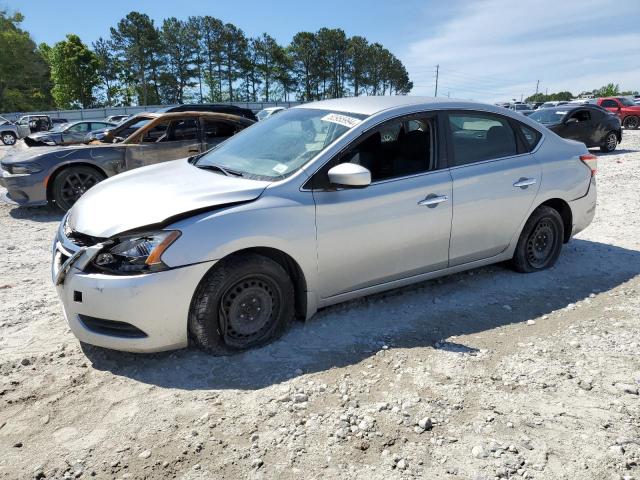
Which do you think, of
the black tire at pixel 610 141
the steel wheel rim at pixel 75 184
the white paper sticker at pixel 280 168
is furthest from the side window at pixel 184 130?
the black tire at pixel 610 141

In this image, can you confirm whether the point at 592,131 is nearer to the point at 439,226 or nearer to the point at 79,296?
the point at 439,226

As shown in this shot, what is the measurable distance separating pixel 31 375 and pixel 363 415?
209cm

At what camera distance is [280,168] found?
140 inches

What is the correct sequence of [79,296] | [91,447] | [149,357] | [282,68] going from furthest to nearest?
[282,68], [149,357], [79,296], [91,447]

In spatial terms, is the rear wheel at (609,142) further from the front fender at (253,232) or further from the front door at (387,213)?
the front fender at (253,232)

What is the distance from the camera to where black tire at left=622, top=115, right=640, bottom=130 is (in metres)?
25.2

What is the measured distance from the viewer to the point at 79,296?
9.79ft

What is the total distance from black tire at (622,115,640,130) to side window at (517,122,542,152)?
25313 millimetres

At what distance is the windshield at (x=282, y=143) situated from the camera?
3596 mm

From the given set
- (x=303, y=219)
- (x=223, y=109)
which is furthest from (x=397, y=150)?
(x=223, y=109)

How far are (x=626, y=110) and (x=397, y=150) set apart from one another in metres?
26.8

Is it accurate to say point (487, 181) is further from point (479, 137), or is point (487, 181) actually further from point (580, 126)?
point (580, 126)

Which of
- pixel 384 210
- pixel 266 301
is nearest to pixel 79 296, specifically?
pixel 266 301

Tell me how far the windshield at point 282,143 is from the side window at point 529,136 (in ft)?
5.70
